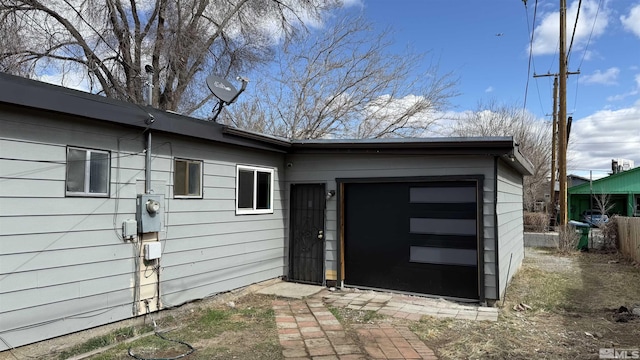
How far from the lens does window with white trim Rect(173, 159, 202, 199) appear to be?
582 cm

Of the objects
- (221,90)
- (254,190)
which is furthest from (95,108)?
(254,190)

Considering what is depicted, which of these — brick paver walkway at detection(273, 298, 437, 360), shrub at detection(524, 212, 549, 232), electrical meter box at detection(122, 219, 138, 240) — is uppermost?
electrical meter box at detection(122, 219, 138, 240)

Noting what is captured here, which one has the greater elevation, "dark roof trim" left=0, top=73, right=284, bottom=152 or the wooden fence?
"dark roof trim" left=0, top=73, right=284, bottom=152

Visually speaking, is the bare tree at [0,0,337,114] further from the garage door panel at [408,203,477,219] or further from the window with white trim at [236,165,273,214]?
the garage door panel at [408,203,477,219]

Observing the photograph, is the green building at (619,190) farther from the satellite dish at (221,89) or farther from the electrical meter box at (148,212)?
the electrical meter box at (148,212)

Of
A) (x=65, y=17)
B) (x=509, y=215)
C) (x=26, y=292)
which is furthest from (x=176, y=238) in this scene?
(x=65, y=17)

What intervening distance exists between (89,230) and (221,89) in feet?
9.58

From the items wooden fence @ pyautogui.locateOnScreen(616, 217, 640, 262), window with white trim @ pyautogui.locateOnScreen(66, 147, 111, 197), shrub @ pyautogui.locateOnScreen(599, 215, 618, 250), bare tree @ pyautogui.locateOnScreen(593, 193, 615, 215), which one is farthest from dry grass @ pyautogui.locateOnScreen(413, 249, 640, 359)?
bare tree @ pyautogui.locateOnScreen(593, 193, 615, 215)

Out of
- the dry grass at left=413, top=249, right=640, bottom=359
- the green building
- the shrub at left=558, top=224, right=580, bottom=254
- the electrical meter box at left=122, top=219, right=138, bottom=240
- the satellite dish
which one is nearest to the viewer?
the dry grass at left=413, top=249, right=640, bottom=359

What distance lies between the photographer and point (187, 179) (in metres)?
6.00

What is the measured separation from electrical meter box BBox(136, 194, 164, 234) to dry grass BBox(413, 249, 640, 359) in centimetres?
354

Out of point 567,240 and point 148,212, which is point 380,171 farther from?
point 567,240

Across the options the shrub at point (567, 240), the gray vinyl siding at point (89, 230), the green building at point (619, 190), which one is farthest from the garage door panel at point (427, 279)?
the green building at point (619, 190)

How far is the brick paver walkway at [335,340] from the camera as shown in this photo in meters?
4.46
